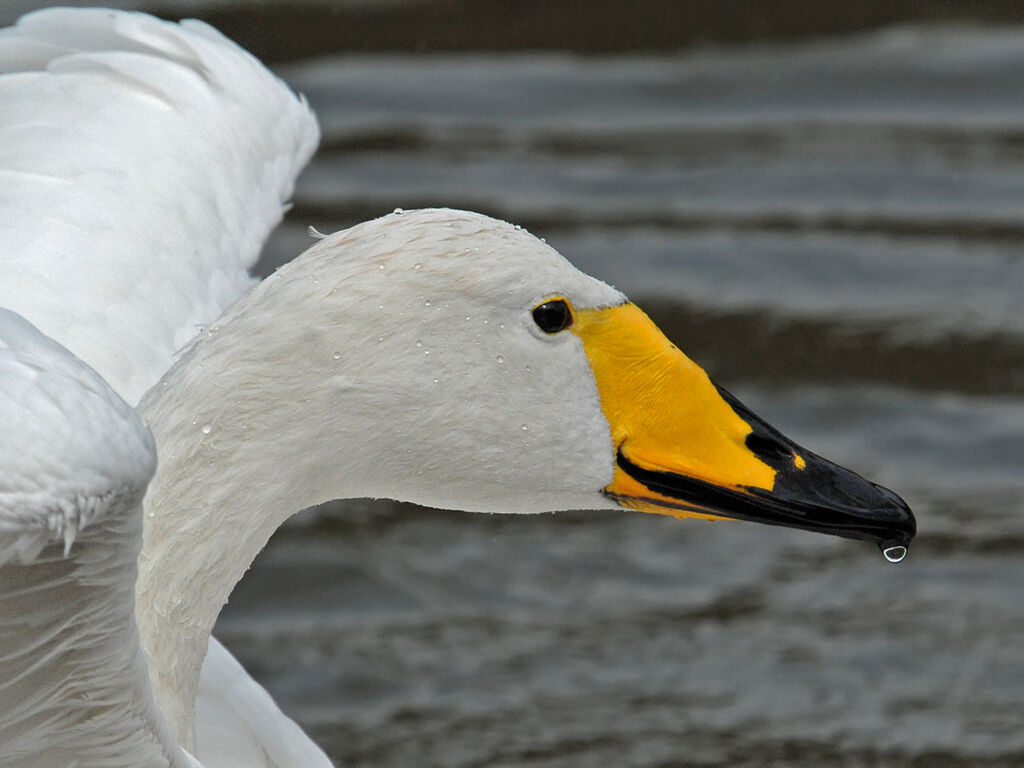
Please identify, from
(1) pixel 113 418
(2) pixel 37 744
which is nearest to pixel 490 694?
(2) pixel 37 744

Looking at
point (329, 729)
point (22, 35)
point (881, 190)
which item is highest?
point (22, 35)

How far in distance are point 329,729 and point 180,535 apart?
188 centimetres

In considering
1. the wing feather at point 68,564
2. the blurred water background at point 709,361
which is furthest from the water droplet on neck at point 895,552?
the wing feather at point 68,564

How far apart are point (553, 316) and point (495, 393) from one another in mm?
162

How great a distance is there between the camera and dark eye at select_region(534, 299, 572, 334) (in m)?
3.13

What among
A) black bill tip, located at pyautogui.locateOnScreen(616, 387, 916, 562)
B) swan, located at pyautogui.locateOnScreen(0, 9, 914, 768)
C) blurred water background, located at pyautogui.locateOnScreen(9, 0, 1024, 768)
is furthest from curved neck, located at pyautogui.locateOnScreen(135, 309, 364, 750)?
blurred water background, located at pyautogui.locateOnScreen(9, 0, 1024, 768)

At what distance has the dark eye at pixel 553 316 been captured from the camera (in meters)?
3.13

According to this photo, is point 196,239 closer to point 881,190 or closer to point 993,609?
point 993,609

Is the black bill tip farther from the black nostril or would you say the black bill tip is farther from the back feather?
the back feather

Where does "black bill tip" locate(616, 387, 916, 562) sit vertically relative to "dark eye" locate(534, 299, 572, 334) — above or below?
below

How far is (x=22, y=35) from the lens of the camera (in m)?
4.58

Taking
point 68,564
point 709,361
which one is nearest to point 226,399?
point 68,564

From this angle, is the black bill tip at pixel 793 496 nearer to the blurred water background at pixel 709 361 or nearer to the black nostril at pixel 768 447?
the black nostril at pixel 768 447

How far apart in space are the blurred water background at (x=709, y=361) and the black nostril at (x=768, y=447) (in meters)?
1.49
